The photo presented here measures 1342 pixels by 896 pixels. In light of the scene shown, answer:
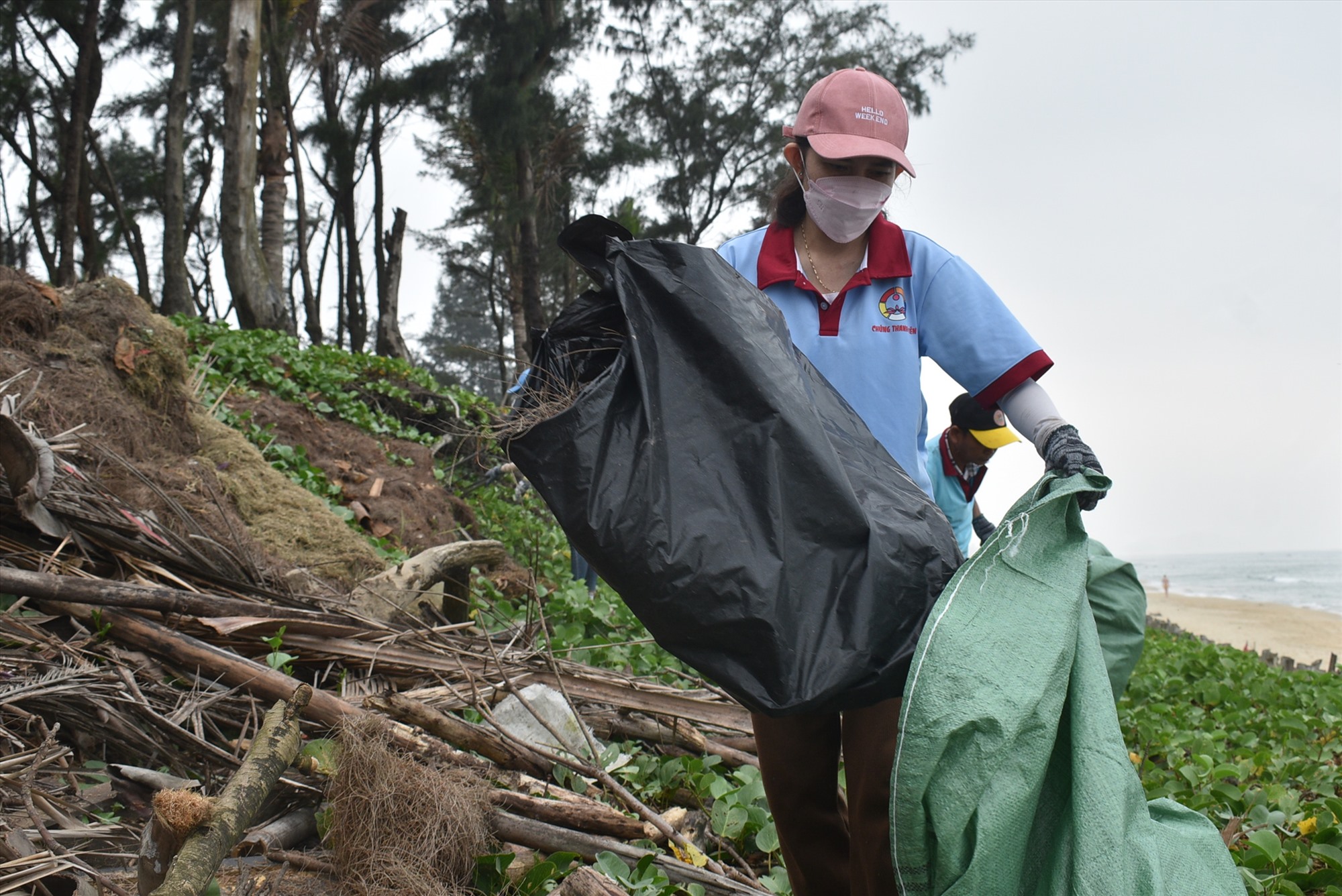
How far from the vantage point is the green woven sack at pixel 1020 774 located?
53.2 inches

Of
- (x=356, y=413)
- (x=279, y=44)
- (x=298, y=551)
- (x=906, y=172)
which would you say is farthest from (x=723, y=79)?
(x=906, y=172)

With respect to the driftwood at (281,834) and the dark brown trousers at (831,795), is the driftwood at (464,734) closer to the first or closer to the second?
the driftwood at (281,834)

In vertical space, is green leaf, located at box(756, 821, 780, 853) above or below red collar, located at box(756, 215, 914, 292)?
below

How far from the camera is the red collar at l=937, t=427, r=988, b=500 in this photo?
449 cm

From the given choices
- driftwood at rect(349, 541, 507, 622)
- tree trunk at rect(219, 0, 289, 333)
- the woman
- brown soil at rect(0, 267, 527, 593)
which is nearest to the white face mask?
the woman

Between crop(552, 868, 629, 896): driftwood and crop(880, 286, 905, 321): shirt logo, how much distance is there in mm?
1306

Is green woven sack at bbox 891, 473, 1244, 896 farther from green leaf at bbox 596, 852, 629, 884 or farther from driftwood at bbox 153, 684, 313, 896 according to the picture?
driftwood at bbox 153, 684, 313, 896

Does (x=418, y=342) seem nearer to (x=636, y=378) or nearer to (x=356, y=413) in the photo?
(x=356, y=413)

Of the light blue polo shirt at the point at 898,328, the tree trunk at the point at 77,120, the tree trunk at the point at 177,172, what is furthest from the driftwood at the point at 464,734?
the tree trunk at the point at 77,120

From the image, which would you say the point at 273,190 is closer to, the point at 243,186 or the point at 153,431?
the point at 243,186

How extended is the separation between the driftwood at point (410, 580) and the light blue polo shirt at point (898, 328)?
1947 mm

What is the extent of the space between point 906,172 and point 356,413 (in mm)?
6422

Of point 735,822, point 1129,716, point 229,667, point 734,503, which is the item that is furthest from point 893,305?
point 1129,716

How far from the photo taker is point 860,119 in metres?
2.00
